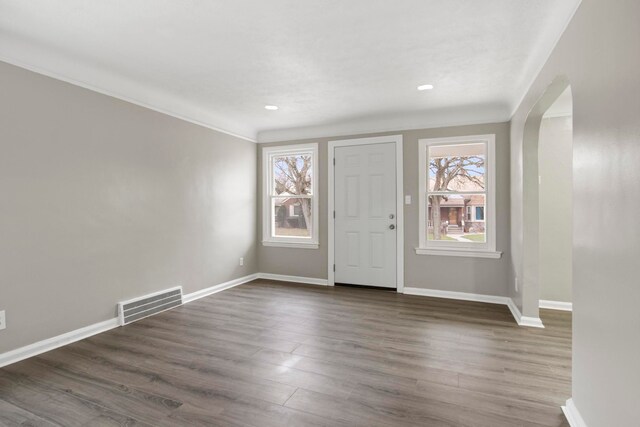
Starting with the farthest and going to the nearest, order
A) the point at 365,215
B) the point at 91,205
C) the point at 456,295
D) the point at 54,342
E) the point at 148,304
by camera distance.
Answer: the point at 365,215
the point at 456,295
the point at 148,304
the point at 91,205
the point at 54,342

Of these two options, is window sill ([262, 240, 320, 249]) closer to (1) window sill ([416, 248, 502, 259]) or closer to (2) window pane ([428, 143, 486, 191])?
(1) window sill ([416, 248, 502, 259])

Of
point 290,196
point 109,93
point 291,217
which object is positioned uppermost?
point 109,93

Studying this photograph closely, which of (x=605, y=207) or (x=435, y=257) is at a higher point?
(x=605, y=207)

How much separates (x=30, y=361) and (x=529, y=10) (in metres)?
4.34

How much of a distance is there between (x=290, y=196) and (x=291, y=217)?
34cm

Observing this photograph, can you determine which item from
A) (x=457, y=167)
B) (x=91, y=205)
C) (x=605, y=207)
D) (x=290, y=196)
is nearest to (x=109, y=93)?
(x=91, y=205)

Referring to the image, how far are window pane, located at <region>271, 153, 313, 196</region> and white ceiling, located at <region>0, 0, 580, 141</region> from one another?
1268 millimetres

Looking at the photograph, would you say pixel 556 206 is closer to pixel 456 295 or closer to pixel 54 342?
pixel 456 295

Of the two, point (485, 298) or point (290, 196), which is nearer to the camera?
point (485, 298)

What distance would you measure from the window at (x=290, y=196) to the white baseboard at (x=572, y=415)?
3619mm

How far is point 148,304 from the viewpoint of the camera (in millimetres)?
3604

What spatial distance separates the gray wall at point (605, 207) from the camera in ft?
4.13

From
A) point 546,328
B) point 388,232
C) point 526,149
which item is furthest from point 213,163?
point 546,328

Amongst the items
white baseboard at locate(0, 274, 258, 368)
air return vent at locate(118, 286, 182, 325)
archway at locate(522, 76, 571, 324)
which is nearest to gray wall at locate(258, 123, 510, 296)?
archway at locate(522, 76, 571, 324)
